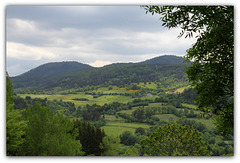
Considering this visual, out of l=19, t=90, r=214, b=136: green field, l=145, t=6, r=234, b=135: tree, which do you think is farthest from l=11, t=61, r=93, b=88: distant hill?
l=145, t=6, r=234, b=135: tree

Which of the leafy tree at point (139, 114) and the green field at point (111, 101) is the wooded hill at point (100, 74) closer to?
the green field at point (111, 101)

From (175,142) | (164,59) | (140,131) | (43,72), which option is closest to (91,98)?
(43,72)

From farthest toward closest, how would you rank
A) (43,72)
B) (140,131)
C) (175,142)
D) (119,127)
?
(43,72)
(119,127)
(140,131)
(175,142)

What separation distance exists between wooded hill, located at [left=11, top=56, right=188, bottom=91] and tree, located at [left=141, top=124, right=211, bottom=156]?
2313 millimetres

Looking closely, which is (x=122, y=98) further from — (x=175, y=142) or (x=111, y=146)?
(x=175, y=142)

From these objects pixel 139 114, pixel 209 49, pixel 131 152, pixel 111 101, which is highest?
pixel 209 49

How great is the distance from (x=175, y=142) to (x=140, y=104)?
2.62 metres

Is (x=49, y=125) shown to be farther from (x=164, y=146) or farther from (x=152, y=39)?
(x=152, y=39)

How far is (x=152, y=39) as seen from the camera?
26.0 ft

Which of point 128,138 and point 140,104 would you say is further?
point 140,104

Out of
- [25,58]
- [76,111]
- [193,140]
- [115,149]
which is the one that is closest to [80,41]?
[25,58]

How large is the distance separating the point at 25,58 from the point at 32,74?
101cm

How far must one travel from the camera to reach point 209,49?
18.3 ft

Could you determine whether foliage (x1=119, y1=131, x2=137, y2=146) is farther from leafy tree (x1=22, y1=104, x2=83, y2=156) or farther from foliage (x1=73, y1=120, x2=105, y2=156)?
leafy tree (x1=22, y1=104, x2=83, y2=156)
